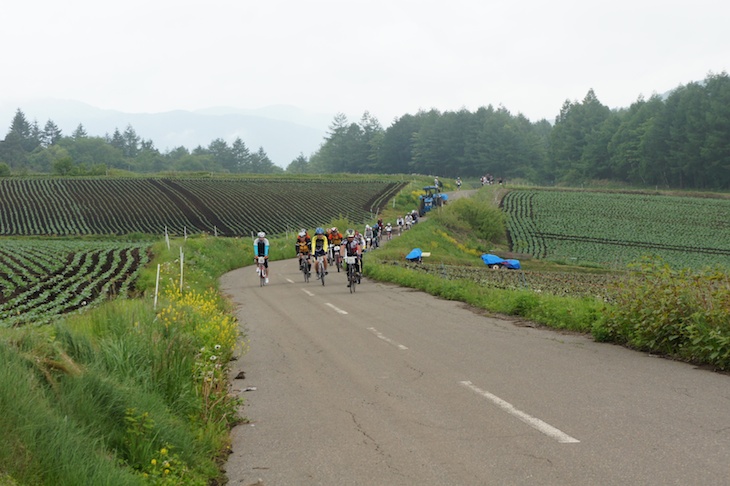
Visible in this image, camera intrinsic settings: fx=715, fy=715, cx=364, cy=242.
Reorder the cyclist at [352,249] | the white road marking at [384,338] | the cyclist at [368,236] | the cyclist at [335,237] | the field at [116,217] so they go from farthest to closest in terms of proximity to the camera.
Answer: the cyclist at [368,236]
the cyclist at [335,237]
the field at [116,217]
the cyclist at [352,249]
the white road marking at [384,338]

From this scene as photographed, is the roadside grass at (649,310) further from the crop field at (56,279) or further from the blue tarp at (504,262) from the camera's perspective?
the blue tarp at (504,262)

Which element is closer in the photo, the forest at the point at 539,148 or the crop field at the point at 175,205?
the crop field at the point at 175,205

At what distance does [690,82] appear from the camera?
109m

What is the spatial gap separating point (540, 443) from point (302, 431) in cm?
231

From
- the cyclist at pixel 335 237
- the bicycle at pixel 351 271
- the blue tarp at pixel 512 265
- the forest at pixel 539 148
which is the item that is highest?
the forest at pixel 539 148

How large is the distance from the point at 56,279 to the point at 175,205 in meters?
44.2

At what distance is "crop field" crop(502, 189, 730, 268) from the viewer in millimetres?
49094

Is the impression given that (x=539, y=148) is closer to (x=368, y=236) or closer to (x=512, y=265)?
(x=368, y=236)

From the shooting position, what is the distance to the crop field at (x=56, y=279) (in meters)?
18.3

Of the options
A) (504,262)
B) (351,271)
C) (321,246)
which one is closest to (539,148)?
(504,262)

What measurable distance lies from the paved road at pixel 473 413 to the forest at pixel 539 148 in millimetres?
90363

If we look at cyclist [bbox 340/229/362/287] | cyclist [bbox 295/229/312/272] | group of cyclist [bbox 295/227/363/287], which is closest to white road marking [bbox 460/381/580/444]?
cyclist [bbox 340/229/362/287]

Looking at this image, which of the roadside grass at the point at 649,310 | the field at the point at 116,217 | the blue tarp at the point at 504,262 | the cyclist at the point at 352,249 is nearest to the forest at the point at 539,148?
the field at the point at 116,217

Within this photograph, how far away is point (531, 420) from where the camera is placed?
686cm
